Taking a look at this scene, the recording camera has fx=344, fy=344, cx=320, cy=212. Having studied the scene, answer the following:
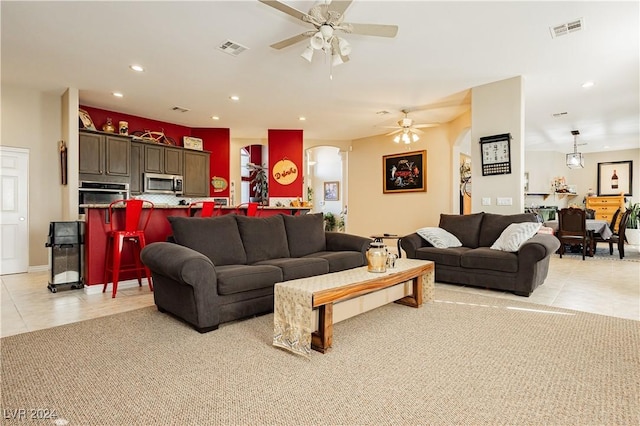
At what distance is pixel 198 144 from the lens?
760cm

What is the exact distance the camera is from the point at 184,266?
2.53m

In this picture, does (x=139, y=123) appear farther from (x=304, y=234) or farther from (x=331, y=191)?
(x=331, y=191)

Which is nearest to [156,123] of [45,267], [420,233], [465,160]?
[45,267]

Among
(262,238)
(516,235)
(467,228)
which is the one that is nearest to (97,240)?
(262,238)

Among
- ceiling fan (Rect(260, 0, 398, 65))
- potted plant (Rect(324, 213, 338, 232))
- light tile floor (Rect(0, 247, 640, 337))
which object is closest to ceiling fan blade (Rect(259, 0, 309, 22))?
ceiling fan (Rect(260, 0, 398, 65))

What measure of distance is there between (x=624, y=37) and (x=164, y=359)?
17.3 feet

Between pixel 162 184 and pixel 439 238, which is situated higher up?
pixel 162 184

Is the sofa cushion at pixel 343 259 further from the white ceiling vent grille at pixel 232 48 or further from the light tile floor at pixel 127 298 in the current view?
the white ceiling vent grille at pixel 232 48

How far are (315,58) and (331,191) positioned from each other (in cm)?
909

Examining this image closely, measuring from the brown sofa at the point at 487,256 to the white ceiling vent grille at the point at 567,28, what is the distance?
80.2 inches

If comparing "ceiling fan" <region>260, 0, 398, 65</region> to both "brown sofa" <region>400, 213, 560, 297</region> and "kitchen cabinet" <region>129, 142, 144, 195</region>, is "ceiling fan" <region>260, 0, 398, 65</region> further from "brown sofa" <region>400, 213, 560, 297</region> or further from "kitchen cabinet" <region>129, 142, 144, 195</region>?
"kitchen cabinet" <region>129, 142, 144, 195</region>

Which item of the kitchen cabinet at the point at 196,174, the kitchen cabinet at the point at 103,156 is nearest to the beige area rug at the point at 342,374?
the kitchen cabinet at the point at 103,156

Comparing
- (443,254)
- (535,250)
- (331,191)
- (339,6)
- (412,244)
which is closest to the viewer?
(339,6)

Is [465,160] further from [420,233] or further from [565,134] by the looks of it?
[420,233]
